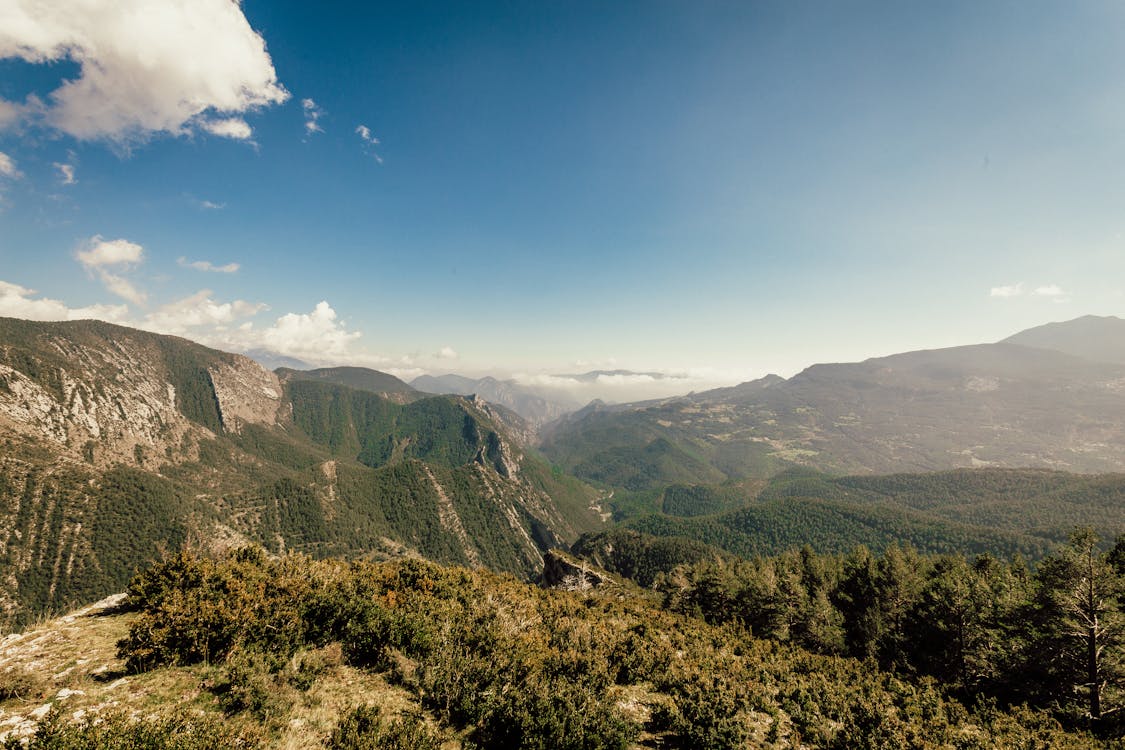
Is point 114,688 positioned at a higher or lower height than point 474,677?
higher

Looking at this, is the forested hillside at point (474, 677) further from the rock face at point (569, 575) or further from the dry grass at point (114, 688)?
the rock face at point (569, 575)

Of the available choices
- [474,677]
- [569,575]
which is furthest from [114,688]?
[569,575]

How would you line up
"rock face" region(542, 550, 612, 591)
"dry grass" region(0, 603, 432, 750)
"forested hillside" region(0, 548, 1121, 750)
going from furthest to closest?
"rock face" region(542, 550, 612, 591), "forested hillside" region(0, 548, 1121, 750), "dry grass" region(0, 603, 432, 750)

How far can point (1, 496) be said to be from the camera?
15462 centimetres

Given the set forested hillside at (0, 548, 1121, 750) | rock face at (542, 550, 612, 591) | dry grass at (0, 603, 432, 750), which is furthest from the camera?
rock face at (542, 550, 612, 591)

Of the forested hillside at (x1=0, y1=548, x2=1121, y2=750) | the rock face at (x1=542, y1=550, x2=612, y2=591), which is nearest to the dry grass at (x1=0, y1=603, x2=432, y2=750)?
the forested hillside at (x1=0, y1=548, x2=1121, y2=750)

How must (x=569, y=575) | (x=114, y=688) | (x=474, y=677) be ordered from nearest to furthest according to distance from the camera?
(x=114, y=688)
(x=474, y=677)
(x=569, y=575)

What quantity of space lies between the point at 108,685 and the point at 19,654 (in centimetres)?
735

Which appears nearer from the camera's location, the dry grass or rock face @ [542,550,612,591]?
the dry grass

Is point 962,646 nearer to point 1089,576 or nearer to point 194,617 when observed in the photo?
point 1089,576

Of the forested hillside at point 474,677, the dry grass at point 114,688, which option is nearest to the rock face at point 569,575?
the forested hillside at point 474,677

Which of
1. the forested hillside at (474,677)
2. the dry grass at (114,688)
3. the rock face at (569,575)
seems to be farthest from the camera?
the rock face at (569,575)

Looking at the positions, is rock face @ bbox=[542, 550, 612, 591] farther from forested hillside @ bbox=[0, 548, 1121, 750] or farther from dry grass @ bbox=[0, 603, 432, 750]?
dry grass @ bbox=[0, 603, 432, 750]

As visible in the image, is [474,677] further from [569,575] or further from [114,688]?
[569,575]
